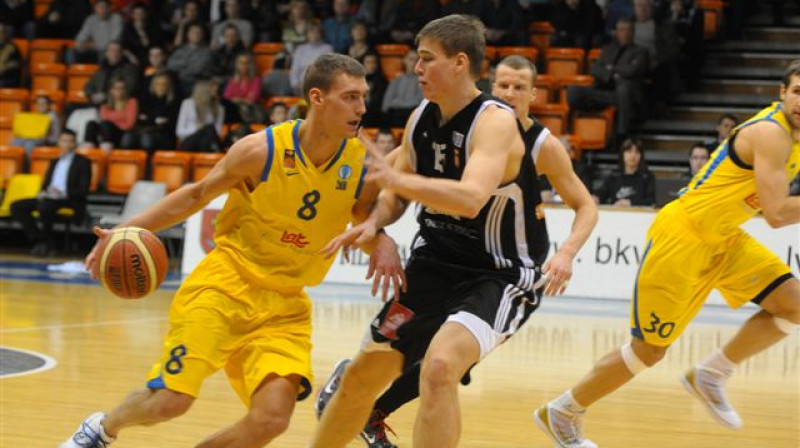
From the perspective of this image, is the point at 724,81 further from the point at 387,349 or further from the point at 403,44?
the point at 387,349

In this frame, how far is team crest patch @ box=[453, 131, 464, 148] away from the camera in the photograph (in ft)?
15.9

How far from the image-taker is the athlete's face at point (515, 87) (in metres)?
5.76

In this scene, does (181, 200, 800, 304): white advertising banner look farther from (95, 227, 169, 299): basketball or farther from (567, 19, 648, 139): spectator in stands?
(95, 227, 169, 299): basketball

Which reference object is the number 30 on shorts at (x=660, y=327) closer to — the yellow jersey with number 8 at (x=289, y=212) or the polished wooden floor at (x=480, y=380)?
the polished wooden floor at (x=480, y=380)

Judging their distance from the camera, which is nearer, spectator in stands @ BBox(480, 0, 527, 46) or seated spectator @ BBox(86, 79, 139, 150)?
spectator in stands @ BBox(480, 0, 527, 46)

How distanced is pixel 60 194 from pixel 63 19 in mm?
4960

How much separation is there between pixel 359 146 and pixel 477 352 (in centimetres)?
100

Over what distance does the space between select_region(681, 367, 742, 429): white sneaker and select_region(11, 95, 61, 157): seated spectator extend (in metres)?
12.4

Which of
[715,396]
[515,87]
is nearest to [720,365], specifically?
[715,396]

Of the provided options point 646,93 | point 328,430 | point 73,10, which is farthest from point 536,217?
point 73,10

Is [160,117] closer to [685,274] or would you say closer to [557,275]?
[685,274]

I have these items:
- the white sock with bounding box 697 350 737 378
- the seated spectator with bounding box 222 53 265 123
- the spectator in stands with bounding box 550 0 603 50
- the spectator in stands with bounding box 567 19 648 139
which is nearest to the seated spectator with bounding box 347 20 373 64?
the seated spectator with bounding box 222 53 265 123

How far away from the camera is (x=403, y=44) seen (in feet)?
55.3

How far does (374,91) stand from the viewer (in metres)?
15.6
